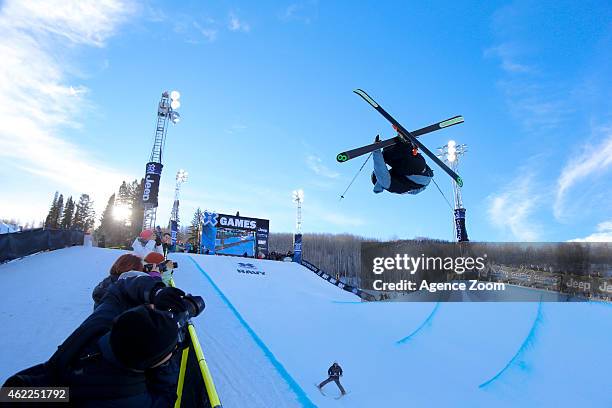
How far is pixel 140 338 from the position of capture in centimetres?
157

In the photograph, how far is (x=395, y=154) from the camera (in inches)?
210

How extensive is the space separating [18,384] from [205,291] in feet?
34.5

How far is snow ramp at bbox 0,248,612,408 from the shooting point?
6660 mm

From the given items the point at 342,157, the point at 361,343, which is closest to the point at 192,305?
the point at 342,157

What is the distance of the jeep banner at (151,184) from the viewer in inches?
802

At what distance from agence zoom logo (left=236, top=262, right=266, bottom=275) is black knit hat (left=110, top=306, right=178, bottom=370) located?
1571 cm

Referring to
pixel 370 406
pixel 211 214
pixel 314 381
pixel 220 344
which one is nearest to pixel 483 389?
pixel 370 406

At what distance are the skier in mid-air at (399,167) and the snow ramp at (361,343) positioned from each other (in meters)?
4.07

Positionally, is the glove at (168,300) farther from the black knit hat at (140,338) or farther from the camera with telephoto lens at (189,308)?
the black knit hat at (140,338)

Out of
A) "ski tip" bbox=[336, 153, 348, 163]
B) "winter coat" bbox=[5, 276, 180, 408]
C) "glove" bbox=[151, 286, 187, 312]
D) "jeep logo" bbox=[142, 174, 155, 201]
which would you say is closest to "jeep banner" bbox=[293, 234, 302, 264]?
"jeep logo" bbox=[142, 174, 155, 201]

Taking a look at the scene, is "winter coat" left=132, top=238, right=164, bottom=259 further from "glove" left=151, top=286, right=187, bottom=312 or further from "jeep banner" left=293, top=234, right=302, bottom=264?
"jeep banner" left=293, top=234, right=302, bottom=264

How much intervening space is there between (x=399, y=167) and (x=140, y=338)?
4.57 meters

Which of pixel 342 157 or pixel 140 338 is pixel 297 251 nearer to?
pixel 342 157

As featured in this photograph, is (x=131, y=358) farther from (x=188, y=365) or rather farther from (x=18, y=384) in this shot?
(x=188, y=365)
